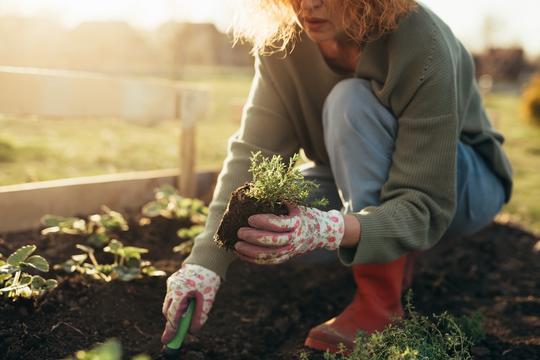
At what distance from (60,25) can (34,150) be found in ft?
27.4

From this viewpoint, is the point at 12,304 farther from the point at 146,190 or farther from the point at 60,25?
the point at 60,25

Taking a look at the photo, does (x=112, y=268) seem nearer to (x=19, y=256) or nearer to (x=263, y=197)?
(x=19, y=256)

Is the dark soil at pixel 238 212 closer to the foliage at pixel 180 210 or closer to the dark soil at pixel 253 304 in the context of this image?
the dark soil at pixel 253 304

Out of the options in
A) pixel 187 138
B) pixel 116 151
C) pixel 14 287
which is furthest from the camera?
pixel 116 151

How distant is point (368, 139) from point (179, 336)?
0.91 meters

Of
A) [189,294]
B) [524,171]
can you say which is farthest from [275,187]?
[524,171]

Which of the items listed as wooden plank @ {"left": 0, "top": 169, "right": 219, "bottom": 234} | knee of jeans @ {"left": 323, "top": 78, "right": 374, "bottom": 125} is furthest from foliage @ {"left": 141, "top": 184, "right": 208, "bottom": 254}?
knee of jeans @ {"left": 323, "top": 78, "right": 374, "bottom": 125}

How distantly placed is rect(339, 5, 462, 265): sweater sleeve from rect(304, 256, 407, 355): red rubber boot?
0.14 m

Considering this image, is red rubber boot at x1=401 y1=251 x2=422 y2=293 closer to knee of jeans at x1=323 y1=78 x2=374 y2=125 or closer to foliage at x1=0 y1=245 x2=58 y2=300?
knee of jeans at x1=323 y1=78 x2=374 y2=125

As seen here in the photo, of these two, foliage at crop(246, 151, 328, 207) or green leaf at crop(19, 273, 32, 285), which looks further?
green leaf at crop(19, 273, 32, 285)

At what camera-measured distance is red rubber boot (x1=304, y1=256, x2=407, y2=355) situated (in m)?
1.63

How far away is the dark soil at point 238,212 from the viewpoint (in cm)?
126

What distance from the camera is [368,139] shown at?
1.74 meters

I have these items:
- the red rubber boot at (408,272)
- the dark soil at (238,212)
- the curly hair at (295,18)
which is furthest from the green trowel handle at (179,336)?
the red rubber boot at (408,272)
